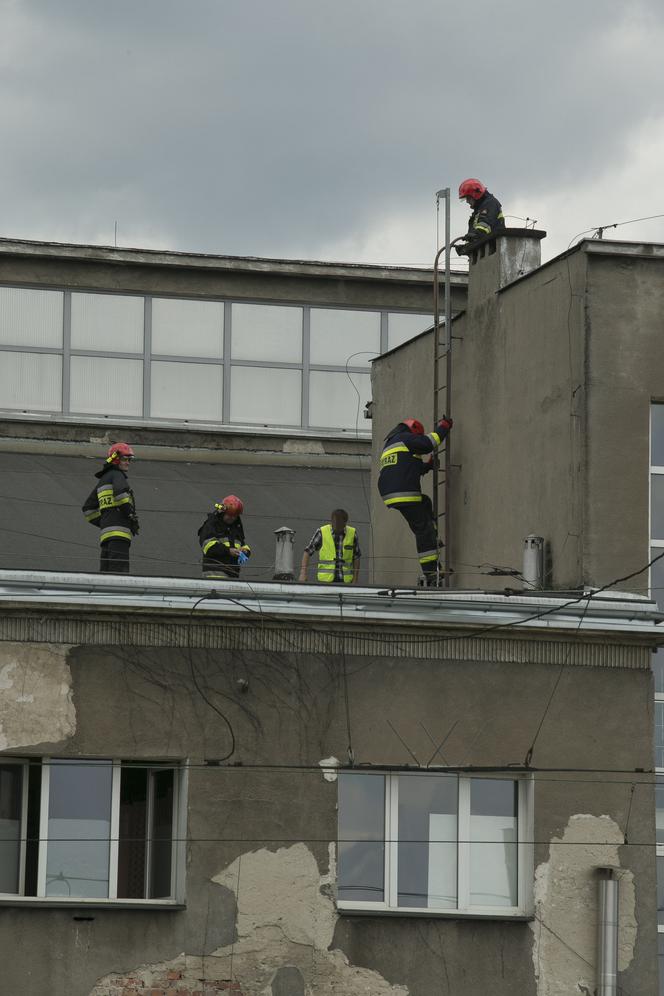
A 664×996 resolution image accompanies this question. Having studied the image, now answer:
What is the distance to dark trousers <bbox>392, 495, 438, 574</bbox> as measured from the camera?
20.3m

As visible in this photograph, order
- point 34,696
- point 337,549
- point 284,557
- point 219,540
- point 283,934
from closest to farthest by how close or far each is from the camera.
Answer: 1. point 34,696
2. point 283,934
3. point 284,557
4. point 219,540
5. point 337,549

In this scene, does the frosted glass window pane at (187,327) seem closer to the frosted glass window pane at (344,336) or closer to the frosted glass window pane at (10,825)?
the frosted glass window pane at (344,336)

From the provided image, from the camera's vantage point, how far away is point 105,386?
114 ft

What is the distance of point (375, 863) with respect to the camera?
16.9m

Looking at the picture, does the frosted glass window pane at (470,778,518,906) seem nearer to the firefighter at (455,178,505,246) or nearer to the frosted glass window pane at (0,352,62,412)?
the firefighter at (455,178,505,246)

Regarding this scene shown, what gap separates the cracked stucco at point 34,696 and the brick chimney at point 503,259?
7121mm

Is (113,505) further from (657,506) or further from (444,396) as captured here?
(657,506)

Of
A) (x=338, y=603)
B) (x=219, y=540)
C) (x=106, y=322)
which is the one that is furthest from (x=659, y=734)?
(x=106, y=322)

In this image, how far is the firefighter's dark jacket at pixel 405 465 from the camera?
20266mm

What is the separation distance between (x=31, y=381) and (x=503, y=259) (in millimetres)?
15405

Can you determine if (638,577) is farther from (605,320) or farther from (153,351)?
(153,351)

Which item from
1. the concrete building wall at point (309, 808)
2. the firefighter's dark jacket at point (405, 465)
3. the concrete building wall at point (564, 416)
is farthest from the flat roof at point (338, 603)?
the firefighter's dark jacket at point (405, 465)

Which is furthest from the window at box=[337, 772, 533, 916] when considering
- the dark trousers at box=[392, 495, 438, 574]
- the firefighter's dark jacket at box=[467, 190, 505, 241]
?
the firefighter's dark jacket at box=[467, 190, 505, 241]

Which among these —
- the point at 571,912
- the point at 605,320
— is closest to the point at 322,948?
the point at 571,912
